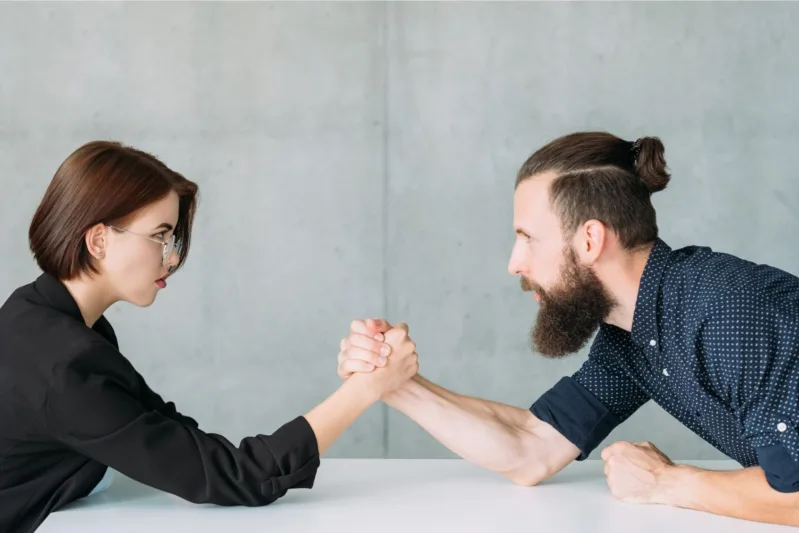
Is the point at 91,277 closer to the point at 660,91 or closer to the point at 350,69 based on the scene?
the point at 350,69

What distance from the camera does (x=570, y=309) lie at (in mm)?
2068

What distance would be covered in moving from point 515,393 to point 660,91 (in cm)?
138

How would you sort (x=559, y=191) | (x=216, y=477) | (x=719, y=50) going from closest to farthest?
(x=216, y=477) → (x=559, y=191) → (x=719, y=50)

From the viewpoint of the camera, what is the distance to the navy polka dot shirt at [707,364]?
1682 millimetres

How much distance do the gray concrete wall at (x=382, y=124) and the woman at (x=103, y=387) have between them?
75.9 inches

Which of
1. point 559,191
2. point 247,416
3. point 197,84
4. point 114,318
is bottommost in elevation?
point 247,416

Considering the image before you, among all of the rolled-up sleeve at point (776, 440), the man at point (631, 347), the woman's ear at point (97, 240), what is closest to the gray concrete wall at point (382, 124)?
the man at point (631, 347)

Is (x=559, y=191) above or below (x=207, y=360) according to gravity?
above

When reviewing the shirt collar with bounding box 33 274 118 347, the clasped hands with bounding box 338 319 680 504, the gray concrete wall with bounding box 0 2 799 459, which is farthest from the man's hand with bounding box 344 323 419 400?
the gray concrete wall with bounding box 0 2 799 459

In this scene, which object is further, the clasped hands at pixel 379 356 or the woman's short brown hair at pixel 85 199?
the clasped hands at pixel 379 356

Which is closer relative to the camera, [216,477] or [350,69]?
[216,477]

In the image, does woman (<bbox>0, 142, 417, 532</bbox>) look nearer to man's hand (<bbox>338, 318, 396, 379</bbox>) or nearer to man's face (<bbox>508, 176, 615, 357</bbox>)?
man's hand (<bbox>338, 318, 396, 379</bbox>)

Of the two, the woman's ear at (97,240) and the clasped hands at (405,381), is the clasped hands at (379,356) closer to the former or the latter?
the clasped hands at (405,381)

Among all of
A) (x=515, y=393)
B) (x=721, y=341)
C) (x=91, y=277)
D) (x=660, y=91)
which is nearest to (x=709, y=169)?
(x=660, y=91)
